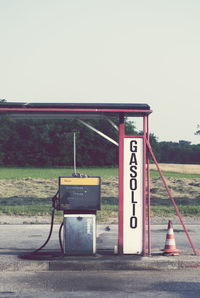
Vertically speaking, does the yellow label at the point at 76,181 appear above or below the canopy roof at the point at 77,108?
below

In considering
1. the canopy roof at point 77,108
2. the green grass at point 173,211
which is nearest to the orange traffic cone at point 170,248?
the canopy roof at point 77,108

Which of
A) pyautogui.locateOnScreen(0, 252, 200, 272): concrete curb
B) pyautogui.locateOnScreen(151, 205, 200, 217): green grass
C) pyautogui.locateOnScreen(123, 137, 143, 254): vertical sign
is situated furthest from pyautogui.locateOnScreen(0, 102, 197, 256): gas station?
pyautogui.locateOnScreen(151, 205, 200, 217): green grass

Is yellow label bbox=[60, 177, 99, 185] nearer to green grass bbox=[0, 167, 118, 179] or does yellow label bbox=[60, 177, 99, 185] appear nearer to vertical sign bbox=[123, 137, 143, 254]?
vertical sign bbox=[123, 137, 143, 254]

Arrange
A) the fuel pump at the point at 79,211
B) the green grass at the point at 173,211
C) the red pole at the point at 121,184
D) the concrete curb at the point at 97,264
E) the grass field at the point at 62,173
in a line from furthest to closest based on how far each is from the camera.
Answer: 1. the grass field at the point at 62,173
2. the green grass at the point at 173,211
3. the red pole at the point at 121,184
4. the fuel pump at the point at 79,211
5. the concrete curb at the point at 97,264

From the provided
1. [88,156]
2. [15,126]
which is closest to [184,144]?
[88,156]

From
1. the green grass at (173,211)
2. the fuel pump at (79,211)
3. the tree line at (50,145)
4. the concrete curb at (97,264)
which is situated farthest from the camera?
the tree line at (50,145)

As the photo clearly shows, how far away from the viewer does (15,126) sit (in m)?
99.0

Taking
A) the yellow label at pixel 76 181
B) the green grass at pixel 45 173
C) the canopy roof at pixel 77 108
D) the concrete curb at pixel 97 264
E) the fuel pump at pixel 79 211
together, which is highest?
the canopy roof at pixel 77 108

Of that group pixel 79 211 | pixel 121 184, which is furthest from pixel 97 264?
pixel 121 184

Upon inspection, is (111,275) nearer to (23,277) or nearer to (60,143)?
(23,277)

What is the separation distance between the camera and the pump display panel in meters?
9.73

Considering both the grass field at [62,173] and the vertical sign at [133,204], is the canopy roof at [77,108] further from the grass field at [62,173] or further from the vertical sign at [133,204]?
the grass field at [62,173]

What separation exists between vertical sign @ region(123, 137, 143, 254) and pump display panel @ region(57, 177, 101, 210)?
1.83ft

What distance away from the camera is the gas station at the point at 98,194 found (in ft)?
31.9
